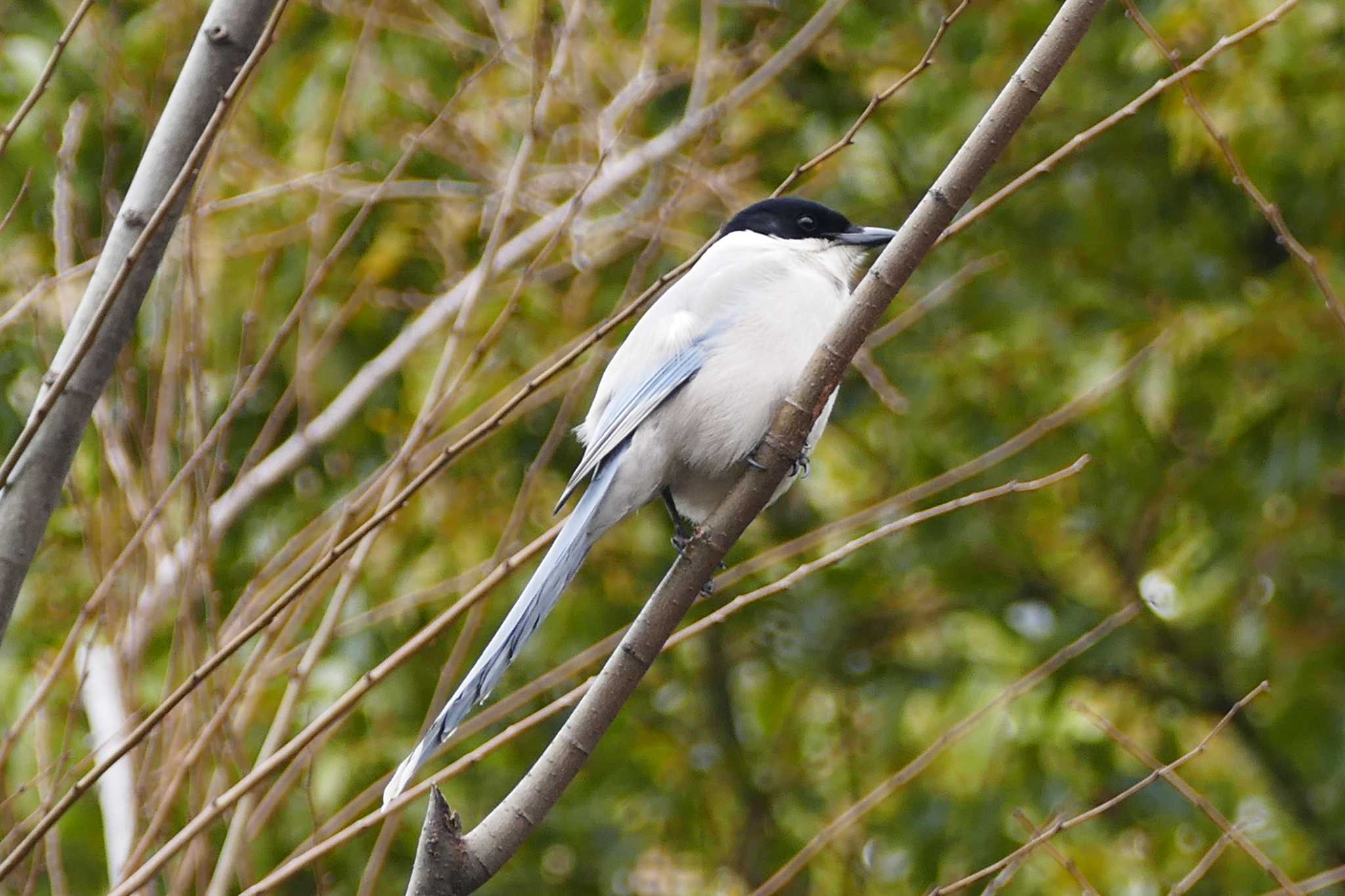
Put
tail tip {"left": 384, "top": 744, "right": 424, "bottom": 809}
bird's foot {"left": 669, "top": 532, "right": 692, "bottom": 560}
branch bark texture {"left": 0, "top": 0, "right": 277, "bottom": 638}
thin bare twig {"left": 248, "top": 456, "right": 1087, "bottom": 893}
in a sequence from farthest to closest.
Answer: bird's foot {"left": 669, "top": 532, "right": 692, "bottom": 560} < tail tip {"left": 384, "top": 744, "right": 424, "bottom": 809} < branch bark texture {"left": 0, "top": 0, "right": 277, "bottom": 638} < thin bare twig {"left": 248, "top": 456, "right": 1087, "bottom": 893}

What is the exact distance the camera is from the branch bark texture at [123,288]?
2.13 meters

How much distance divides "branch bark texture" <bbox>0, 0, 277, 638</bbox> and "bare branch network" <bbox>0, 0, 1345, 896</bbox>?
357 mm

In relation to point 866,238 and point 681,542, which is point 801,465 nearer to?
point 681,542

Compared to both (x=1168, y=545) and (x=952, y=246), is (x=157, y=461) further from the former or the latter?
(x=1168, y=545)

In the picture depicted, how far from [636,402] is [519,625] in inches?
28.4

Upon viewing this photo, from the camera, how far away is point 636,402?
318 centimetres

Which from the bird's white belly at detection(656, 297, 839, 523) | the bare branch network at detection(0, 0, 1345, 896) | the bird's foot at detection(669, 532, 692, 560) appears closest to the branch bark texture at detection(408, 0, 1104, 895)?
the bird's foot at detection(669, 532, 692, 560)

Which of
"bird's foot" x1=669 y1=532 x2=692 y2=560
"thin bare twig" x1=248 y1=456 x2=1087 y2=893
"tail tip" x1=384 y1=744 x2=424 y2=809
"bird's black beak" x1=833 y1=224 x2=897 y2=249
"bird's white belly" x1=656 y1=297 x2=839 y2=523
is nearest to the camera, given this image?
"thin bare twig" x1=248 y1=456 x2=1087 y2=893

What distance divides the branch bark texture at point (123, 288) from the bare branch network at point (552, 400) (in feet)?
1.17

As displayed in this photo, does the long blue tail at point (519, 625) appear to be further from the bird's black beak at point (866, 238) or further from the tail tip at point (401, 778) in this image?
the bird's black beak at point (866, 238)

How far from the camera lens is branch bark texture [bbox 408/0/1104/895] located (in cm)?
207

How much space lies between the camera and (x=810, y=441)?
2.99 metres

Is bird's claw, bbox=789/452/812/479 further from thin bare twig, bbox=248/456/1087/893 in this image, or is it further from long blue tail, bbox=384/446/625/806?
long blue tail, bbox=384/446/625/806

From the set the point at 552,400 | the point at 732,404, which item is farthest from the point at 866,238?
the point at 552,400
